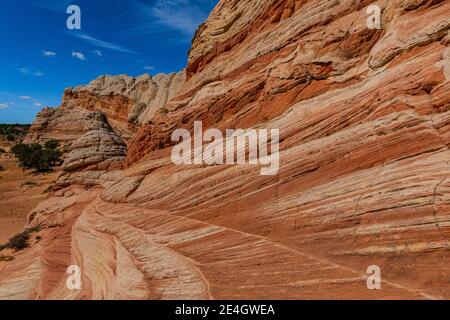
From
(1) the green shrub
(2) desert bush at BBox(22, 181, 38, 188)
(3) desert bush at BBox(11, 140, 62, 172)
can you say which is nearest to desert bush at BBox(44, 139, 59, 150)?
(3) desert bush at BBox(11, 140, 62, 172)

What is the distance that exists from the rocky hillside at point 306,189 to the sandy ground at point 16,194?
1025 centimetres

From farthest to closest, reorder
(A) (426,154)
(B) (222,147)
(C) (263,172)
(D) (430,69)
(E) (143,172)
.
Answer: (E) (143,172) → (B) (222,147) → (C) (263,172) → (D) (430,69) → (A) (426,154)

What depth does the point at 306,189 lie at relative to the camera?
880 centimetres

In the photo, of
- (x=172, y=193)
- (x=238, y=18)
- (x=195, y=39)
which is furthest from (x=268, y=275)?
(x=195, y=39)

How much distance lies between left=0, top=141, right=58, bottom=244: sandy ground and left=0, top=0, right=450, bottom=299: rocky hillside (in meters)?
10.2

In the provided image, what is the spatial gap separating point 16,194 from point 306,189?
33.2m

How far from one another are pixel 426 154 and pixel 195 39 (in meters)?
15.3

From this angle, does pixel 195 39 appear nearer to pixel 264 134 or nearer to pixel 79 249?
pixel 264 134

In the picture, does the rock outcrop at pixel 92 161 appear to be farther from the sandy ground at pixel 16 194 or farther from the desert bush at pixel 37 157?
the desert bush at pixel 37 157

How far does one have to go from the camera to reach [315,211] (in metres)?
8.26

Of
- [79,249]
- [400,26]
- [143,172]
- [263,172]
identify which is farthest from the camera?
[143,172]

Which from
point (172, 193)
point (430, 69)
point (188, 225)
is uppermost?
point (430, 69)

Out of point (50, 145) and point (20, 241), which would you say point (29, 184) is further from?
point (20, 241)

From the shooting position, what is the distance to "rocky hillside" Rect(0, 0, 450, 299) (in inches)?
271
